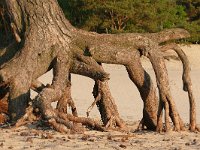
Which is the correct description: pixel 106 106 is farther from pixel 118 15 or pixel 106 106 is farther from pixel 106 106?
pixel 118 15

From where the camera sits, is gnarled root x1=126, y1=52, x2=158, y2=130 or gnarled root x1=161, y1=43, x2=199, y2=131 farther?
gnarled root x1=161, y1=43, x2=199, y2=131

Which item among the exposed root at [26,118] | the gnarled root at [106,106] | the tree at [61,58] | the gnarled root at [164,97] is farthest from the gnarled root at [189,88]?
the exposed root at [26,118]

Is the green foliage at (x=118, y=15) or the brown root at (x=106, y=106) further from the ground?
the green foliage at (x=118, y=15)

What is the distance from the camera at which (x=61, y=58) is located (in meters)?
9.18

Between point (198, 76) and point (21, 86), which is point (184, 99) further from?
point (21, 86)

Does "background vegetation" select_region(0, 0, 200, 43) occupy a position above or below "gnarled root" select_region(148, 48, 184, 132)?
above

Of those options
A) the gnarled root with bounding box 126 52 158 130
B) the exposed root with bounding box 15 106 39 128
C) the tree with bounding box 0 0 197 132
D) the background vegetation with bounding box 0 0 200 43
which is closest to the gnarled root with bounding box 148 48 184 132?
the tree with bounding box 0 0 197 132

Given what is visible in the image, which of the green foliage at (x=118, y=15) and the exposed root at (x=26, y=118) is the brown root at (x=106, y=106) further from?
the green foliage at (x=118, y=15)

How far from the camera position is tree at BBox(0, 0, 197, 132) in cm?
900

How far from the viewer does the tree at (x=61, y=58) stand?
9.00m

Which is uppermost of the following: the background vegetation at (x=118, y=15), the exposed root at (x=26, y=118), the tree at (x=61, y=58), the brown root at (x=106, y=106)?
the background vegetation at (x=118, y=15)

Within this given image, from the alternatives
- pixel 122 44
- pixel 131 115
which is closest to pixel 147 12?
pixel 131 115

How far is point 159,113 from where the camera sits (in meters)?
9.35

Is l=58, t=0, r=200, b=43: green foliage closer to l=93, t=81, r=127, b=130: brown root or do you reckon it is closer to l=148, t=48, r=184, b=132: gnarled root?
l=93, t=81, r=127, b=130: brown root
